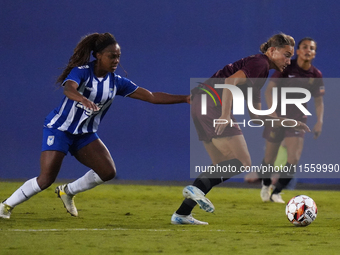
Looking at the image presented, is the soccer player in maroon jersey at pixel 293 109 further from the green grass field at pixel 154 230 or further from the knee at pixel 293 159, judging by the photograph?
the green grass field at pixel 154 230

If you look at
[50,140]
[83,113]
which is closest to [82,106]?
[83,113]

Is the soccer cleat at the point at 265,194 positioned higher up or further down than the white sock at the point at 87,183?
further down

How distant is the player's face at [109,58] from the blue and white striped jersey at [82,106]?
0.37 feet

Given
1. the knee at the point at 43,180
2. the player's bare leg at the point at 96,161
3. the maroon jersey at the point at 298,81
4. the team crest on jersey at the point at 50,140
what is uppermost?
the maroon jersey at the point at 298,81

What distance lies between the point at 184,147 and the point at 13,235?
5.54 metres

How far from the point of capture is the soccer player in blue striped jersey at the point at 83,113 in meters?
4.86

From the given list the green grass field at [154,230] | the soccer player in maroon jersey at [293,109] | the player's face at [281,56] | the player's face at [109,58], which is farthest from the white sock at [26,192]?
the soccer player in maroon jersey at [293,109]

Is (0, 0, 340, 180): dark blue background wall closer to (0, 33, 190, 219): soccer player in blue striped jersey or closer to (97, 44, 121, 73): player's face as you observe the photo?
(0, 33, 190, 219): soccer player in blue striped jersey

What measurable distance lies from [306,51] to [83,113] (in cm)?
417

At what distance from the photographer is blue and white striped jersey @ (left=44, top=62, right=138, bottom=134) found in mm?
4863

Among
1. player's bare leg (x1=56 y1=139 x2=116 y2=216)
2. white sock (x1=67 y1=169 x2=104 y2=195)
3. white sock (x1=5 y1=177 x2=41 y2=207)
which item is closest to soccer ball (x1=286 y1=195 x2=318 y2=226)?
player's bare leg (x1=56 y1=139 x2=116 y2=216)

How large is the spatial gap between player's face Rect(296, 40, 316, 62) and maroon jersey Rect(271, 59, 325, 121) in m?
0.13

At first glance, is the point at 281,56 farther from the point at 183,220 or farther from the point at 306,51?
the point at 306,51

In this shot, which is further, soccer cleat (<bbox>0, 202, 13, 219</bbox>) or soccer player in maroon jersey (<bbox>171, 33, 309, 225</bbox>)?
soccer cleat (<bbox>0, 202, 13, 219</bbox>)
